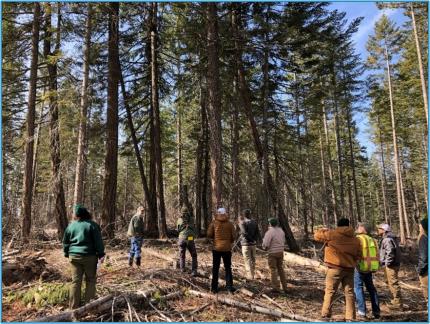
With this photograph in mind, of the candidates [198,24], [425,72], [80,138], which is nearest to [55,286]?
Answer: [80,138]

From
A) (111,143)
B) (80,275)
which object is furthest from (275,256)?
(111,143)

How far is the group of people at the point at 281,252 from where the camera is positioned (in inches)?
267

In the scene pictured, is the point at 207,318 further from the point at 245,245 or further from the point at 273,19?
the point at 273,19

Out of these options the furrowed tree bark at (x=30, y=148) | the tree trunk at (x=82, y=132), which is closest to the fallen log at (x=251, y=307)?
the tree trunk at (x=82, y=132)

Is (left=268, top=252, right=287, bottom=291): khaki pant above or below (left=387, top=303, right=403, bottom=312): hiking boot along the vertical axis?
above

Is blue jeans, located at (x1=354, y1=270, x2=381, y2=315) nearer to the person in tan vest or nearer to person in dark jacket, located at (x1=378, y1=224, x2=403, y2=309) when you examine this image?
person in dark jacket, located at (x1=378, y1=224, x2=403, y2=309)

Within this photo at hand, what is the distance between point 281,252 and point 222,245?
66.4 inches

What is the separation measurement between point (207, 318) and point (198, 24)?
410 inches

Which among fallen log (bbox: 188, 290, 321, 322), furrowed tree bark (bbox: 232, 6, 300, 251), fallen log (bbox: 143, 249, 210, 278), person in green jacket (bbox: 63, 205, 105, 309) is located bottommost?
fallen log (bbox: 188, 290, 321, 322)

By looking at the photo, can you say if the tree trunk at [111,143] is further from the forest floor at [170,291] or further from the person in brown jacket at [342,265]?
the person in brown jacket at [342,265]

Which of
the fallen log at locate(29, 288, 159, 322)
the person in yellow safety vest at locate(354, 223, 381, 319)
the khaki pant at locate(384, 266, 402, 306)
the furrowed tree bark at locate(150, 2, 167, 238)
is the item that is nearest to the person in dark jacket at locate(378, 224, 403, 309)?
the khaki pant at locate(384, 266, 402, 306)

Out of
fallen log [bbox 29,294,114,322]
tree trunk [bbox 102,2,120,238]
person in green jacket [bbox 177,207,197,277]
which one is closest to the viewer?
fallen log [bbox 29,294,114,322]

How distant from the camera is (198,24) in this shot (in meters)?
13.5

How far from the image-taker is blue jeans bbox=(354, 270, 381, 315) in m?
7.78
